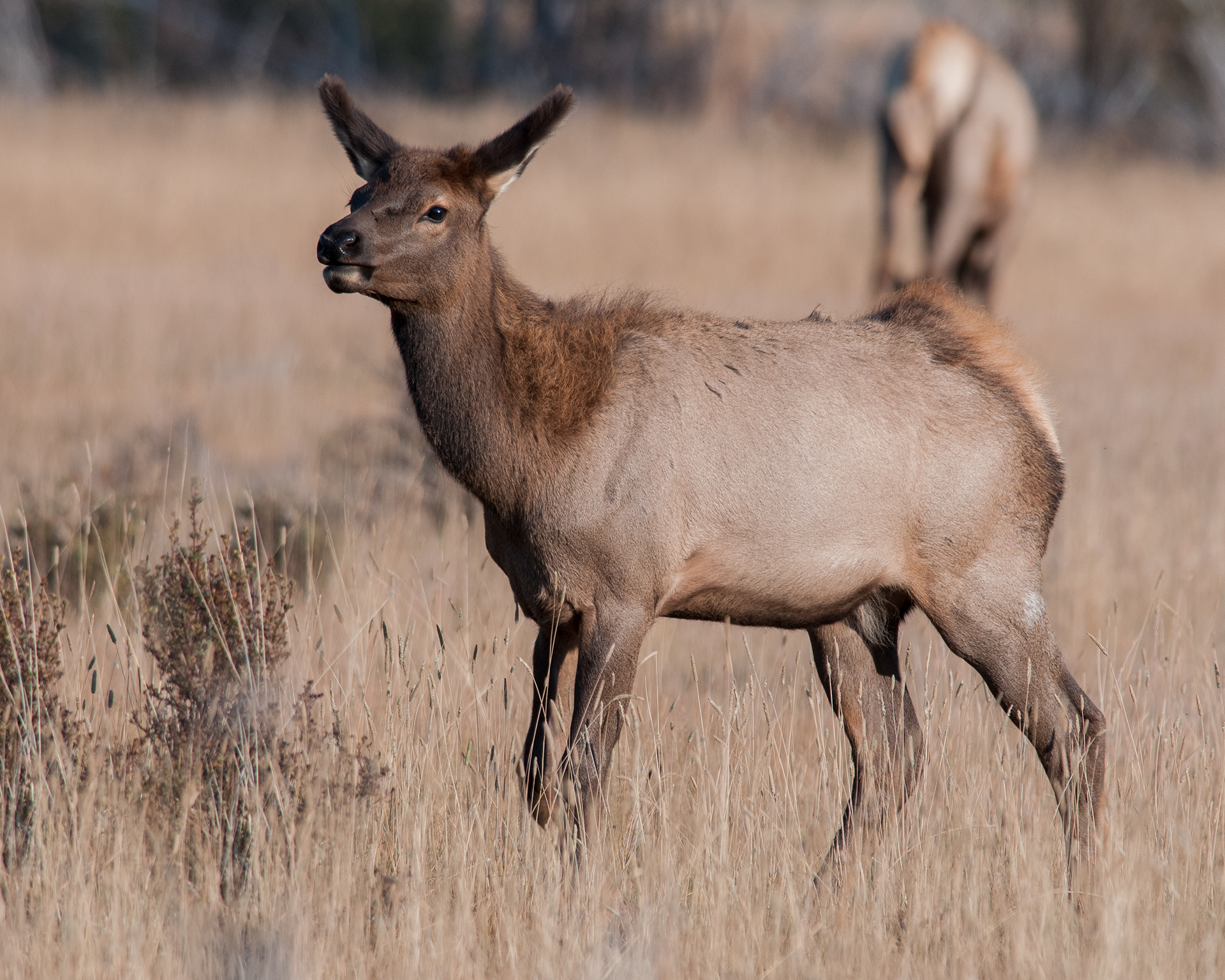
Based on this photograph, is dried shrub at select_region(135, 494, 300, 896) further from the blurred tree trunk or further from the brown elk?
the blurred tree trunk

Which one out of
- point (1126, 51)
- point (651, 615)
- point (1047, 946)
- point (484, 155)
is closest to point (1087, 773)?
point (1047, 946)

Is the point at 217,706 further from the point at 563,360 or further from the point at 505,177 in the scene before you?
the point at 505,177

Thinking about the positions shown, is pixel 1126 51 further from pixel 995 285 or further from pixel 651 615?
pixel 651 615

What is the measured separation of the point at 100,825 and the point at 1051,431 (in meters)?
3.19

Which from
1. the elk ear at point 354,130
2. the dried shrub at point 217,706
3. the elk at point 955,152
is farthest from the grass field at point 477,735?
the elk at point 955,152

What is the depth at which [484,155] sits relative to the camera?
427cm

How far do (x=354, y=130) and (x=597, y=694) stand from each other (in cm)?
199

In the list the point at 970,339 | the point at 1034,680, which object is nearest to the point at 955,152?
the point at 970,339

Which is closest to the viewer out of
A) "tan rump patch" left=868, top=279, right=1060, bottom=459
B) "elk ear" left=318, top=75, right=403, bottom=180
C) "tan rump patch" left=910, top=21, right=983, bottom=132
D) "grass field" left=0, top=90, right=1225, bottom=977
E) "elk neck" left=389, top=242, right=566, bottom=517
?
"grass field" left=0, top=90, right=1225, bottom=977

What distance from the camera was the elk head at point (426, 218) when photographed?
4.06m

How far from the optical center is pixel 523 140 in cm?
425

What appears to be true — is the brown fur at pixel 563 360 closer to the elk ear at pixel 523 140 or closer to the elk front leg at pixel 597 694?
the elk ear at pixel 523 140

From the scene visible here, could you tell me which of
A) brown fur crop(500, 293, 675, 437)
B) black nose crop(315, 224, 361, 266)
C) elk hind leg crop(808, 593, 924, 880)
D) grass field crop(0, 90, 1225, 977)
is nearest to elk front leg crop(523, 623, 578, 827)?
grass field crop(0, 90, 1225, 977)

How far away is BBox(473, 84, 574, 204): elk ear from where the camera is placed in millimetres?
4242
